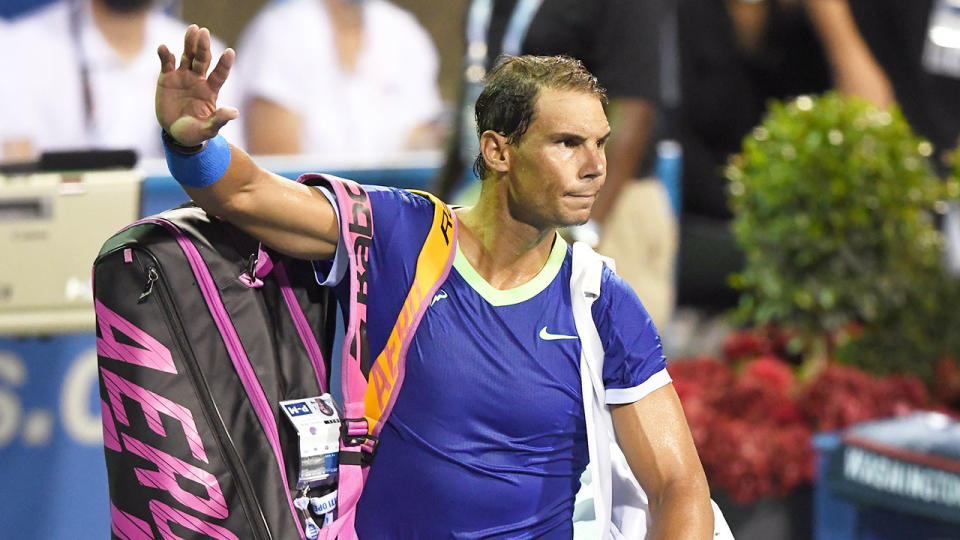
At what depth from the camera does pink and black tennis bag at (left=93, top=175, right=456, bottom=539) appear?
7.70ft

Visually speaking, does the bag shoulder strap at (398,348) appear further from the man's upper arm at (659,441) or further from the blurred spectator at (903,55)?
the blurred spectator at (903,55)

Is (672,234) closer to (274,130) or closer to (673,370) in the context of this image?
(673,370)

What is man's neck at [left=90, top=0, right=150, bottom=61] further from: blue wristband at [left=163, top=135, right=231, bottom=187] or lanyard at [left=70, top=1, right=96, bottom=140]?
blue wristband at [left=163, top=135, right=231, bottom=187]

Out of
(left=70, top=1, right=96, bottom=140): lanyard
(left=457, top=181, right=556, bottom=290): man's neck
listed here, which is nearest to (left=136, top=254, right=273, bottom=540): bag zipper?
(left=457, top=181, right=556, bottom=290): man's neck

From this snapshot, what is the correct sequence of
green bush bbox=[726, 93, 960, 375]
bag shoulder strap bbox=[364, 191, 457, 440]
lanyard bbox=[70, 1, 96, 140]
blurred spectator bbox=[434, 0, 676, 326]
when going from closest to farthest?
bag shoulder strap bbox=[364, 191, 457, 440] → blurred spectator bbox=[434, 0, 676, 326] → green bush bbox=[726, 93, 960, 375] → lanyard bbox=[70, 1, 96, 140]

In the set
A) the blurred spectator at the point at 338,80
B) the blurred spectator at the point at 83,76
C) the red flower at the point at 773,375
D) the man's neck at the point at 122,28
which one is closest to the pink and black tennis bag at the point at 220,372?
the red flower at the point at 773,375

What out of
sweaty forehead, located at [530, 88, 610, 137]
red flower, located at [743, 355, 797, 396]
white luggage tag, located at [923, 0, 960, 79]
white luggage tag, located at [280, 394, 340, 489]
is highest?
white luggage tag, located at [923, 0, 960, 79]

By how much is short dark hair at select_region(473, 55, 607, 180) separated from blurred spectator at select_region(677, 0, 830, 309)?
4520 mm

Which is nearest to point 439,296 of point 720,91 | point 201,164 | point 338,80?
point 201,164

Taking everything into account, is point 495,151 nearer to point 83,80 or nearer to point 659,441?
point 659,441

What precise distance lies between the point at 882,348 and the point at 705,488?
286 centimetres

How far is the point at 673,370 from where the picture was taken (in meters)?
4.93

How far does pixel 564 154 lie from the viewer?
2.41m

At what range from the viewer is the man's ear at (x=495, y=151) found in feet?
8.19
